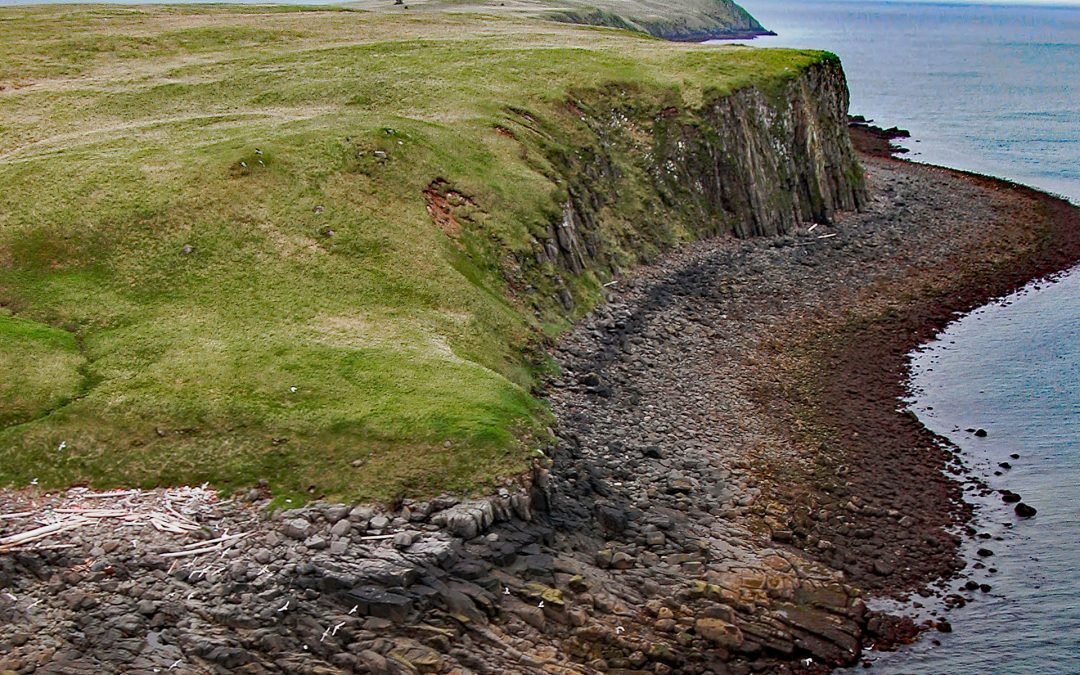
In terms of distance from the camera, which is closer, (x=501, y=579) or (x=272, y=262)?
(x=501, y=579)

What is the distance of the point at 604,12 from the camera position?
195375mm

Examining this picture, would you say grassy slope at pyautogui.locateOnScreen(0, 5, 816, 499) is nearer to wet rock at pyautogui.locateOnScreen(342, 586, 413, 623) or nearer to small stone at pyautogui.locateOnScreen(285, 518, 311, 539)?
small stone at pyautogui.locateOnScreen(285, 518, 311, 539)

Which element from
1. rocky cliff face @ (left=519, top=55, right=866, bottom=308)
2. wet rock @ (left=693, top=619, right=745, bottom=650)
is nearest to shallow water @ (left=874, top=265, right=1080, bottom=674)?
wet rock @ (left=693, top=619, right=745, bottom=650)

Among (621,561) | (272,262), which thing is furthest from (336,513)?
(272,262)

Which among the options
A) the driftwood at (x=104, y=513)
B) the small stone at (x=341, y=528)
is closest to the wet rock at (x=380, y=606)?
the small stone at (x=341, y=528)

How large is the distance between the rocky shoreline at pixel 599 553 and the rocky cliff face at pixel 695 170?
29.5 ft

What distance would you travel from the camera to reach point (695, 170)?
7125cm

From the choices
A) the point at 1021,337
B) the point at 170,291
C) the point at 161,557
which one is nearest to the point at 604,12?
the point at 1021,337

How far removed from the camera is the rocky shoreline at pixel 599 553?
27484 mm

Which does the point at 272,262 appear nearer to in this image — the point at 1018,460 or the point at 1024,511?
the point at 1024,511

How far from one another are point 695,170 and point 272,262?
1405 inches

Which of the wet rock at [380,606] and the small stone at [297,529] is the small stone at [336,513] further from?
the wet rock at [380,606]

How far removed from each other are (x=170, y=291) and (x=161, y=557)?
16258 millimetres

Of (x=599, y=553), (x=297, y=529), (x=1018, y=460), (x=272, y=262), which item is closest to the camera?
(x=297, y=529)
